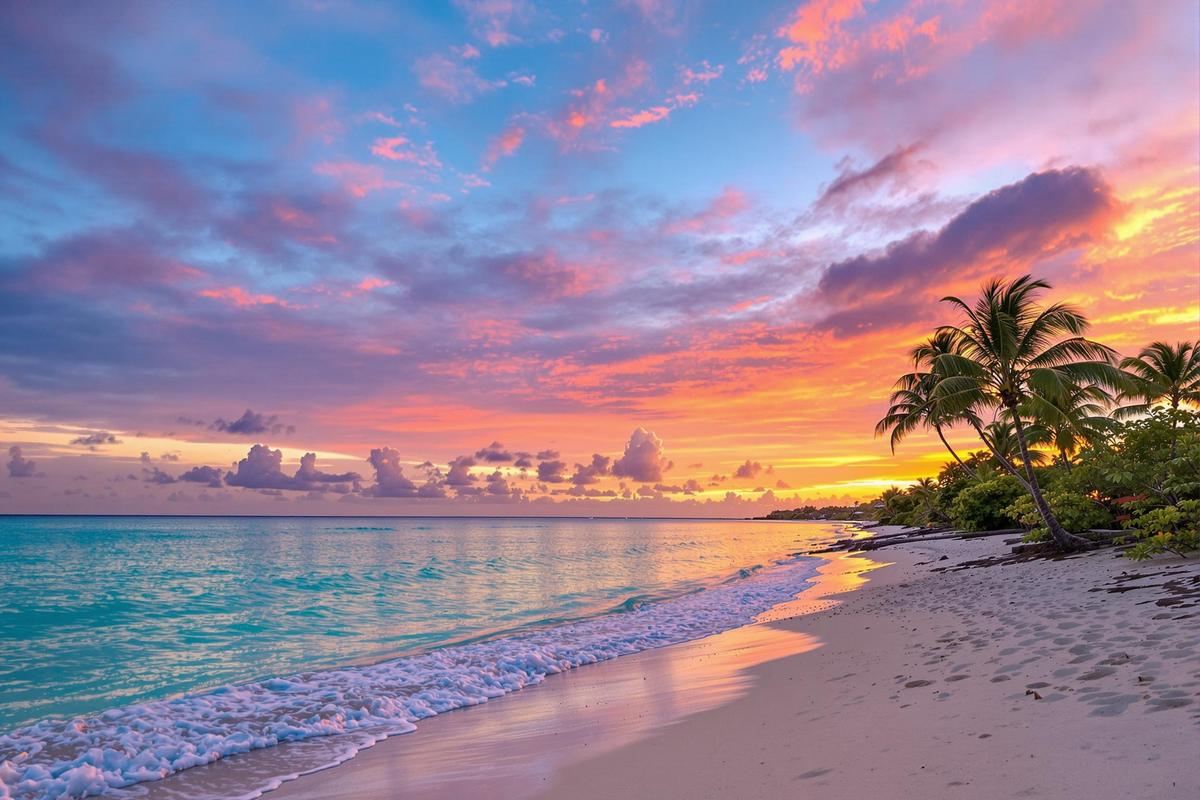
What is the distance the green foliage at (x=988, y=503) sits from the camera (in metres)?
42.1

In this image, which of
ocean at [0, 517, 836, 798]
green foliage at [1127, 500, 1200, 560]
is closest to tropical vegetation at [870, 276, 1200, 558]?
green foliage at [1127, 500, 1200, 560]

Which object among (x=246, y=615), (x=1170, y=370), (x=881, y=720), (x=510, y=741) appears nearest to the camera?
(x=881, y=720)

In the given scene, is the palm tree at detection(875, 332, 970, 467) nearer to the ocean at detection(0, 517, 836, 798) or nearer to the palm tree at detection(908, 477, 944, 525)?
the ocean at detection(0, 517, 836, 798)

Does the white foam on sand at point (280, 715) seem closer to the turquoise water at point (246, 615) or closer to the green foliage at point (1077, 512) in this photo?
the turquoise water at point (246, 615)

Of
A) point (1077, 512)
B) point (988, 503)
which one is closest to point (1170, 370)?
point (988, 503)

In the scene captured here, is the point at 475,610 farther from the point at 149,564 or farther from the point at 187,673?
the point at 149,564

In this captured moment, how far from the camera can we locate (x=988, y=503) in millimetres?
43688

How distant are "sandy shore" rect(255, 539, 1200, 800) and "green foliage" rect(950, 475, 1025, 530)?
3240cm

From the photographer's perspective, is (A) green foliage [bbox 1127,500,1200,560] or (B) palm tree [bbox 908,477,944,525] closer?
(A) green foliage [bbox 1127,500,1200,560]

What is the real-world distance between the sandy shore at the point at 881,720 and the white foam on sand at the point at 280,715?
955 mm

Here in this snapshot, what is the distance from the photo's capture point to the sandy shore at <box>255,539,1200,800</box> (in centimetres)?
478

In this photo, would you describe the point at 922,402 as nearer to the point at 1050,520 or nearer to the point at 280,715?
the point at 1050,520

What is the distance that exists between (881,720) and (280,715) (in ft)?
29.9

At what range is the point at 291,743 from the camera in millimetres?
8984
